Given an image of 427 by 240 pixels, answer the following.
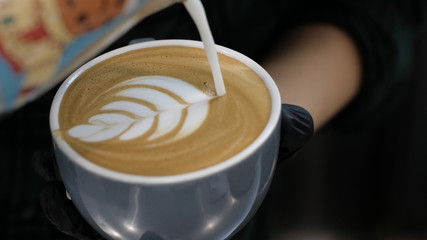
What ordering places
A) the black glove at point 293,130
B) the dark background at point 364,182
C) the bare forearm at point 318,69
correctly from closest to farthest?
the black glove at point 293,130 → the bare forearm at point 318,69 → the dark background at point 364,182

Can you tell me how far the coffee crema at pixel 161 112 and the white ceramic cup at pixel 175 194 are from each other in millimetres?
16

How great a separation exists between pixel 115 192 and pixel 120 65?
0.68ft

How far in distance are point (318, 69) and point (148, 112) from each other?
445 millimetres

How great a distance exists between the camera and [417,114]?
4.98ft

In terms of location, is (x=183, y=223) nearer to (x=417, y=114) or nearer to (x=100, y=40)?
(x=100, y=40)

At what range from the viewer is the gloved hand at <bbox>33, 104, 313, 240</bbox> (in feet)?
2.17

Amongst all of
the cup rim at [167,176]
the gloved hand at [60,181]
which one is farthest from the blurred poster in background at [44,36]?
the gloved hand at [60,181]

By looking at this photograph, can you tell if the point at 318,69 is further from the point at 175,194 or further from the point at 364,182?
the point at 364,182

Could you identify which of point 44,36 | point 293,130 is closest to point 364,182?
point 293,130

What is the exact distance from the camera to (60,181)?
0.68 metres

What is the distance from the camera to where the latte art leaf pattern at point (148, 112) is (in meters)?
0.57

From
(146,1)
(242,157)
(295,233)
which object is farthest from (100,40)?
(295,233)

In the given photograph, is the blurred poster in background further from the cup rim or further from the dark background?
the dark background

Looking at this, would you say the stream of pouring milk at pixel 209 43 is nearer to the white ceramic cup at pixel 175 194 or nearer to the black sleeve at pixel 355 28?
the white ceramic cup at pixel 175 194
